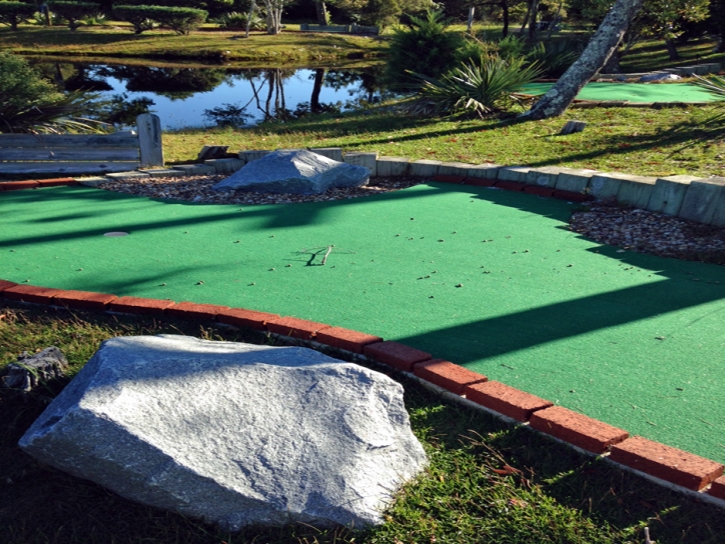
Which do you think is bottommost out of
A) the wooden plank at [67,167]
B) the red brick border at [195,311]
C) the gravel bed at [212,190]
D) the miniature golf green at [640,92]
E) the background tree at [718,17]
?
the wooden plank at [67,167]

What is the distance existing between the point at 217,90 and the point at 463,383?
20528 mm

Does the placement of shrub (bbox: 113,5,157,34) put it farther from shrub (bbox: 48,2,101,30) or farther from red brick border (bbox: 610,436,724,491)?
red brick border (bbox: 610,436,724,491)

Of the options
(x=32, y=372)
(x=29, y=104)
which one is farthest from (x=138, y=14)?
(x=32, y=372)

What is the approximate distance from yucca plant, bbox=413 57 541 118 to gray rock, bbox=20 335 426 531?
9245mm

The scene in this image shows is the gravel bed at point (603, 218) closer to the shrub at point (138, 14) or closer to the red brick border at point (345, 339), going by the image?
the red brick border at point (345, 339)

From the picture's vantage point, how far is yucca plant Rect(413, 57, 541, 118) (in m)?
11.3

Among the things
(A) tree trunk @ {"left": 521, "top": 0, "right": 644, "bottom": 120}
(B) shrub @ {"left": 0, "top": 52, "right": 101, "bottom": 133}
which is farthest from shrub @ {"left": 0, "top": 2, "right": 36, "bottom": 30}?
Result: (A) tree trunk @ {"left": 521, "top": 0, "right": 644, "bottom": 120}

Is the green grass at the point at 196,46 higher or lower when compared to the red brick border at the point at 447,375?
lower

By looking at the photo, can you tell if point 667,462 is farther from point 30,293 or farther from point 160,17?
point 160,17

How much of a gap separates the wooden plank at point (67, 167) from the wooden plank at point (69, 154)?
0.20 feet

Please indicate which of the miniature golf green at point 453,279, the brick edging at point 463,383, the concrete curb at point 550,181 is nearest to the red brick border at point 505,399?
the brick edging at point 463,383

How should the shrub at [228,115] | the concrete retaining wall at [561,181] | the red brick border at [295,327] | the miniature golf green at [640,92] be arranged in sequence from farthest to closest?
the shrub at [228,115] → the miniature golf green at [640,92] → the concrete retaining wall at [561,181] → the red brick border at [295,327]

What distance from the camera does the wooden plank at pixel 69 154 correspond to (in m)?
8.31

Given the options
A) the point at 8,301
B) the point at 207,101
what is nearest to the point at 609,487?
the point at 8,301
